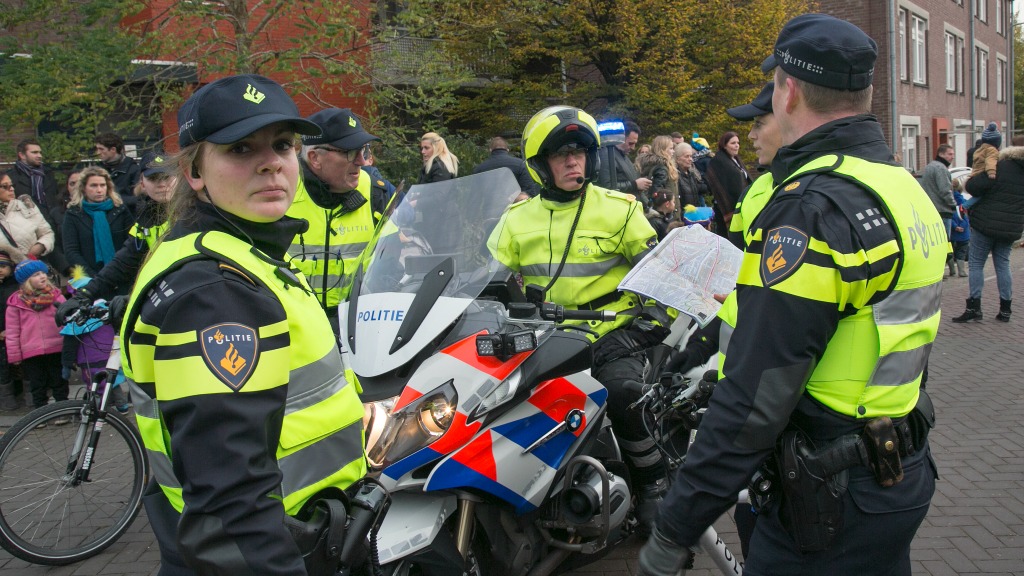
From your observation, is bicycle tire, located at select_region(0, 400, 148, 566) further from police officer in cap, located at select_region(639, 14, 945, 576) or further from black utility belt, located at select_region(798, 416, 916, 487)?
black utility belt, located at select_region(798, 416, 916, 487)

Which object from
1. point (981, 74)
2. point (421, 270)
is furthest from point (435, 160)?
point (981, 74)

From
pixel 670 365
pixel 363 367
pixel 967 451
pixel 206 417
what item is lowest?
pixel 967 451

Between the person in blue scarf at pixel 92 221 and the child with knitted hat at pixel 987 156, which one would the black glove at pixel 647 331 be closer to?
the person in blue scarf at pixel 92 221

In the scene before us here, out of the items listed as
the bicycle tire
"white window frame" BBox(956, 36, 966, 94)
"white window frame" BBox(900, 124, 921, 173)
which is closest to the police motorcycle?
the bicycle tire

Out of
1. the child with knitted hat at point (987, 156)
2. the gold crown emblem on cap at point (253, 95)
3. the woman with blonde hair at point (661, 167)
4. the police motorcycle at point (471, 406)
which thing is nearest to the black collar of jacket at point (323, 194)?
the police motorcycle at point (471, 406)

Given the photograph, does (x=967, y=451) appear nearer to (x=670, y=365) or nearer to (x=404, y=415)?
(x=670, y=365)

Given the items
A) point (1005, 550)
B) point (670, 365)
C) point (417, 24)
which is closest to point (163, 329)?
point (670, 365)

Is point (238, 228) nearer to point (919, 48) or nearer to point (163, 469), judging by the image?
point (163, 469)

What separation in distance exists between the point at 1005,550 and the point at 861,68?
3.05 meters

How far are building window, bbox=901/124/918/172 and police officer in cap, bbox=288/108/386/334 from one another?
29.6 metres

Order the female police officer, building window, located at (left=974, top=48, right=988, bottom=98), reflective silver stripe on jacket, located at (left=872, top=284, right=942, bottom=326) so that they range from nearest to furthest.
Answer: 1. the female police officer
2. reflective silver stripe on jacket, located at (left=872, top=284, right=942, bottom=326)
3. building window, located at (left=974, top=48, right=988, bottom=98)

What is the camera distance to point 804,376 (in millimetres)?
1836

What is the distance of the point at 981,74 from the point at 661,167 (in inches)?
1502

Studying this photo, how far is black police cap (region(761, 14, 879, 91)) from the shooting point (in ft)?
6.50
